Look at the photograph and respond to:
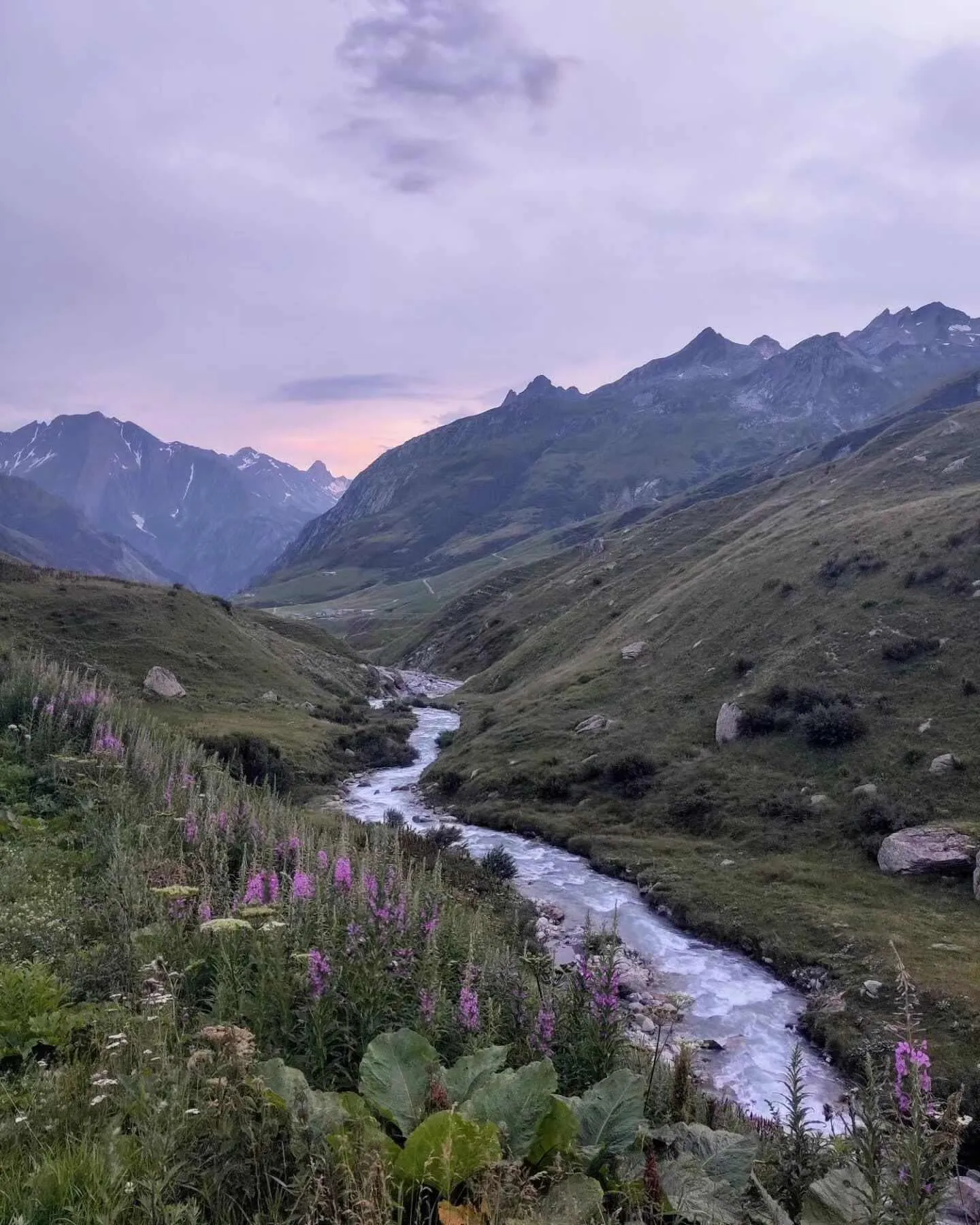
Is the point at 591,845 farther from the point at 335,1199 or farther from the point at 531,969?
the point at 335,1199

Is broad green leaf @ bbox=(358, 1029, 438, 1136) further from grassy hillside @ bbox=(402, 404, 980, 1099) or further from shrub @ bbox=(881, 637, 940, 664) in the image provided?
shrub @ bbox=(881, 637, 940, 664)

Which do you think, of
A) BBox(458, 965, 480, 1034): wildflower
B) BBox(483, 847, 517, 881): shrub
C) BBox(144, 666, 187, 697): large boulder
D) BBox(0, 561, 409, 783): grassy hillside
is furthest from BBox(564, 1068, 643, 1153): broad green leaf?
BBox(144, 666, 187, 697): large boulder

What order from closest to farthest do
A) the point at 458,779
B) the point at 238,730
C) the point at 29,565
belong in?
1. the point at 458,779
2. the point at 238,730
3. the point at 29,565

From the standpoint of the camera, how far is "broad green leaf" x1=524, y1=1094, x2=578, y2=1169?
5332mm

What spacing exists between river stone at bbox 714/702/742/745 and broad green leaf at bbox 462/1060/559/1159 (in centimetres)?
3160

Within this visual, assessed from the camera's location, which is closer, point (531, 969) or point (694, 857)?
point (531, 969)

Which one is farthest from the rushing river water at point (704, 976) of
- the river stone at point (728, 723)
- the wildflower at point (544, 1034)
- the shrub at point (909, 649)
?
the shrub at point (909, 649)

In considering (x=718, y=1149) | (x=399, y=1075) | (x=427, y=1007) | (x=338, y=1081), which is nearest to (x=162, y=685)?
(x=427, y=1007)

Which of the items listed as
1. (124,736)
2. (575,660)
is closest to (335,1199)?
(124,736)

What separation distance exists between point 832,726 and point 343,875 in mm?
27874

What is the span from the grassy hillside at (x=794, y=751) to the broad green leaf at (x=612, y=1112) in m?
11.9

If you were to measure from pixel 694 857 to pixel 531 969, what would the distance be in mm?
19935

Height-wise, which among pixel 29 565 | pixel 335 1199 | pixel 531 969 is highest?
pixel 29 565

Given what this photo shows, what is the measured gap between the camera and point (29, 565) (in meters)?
79.1
